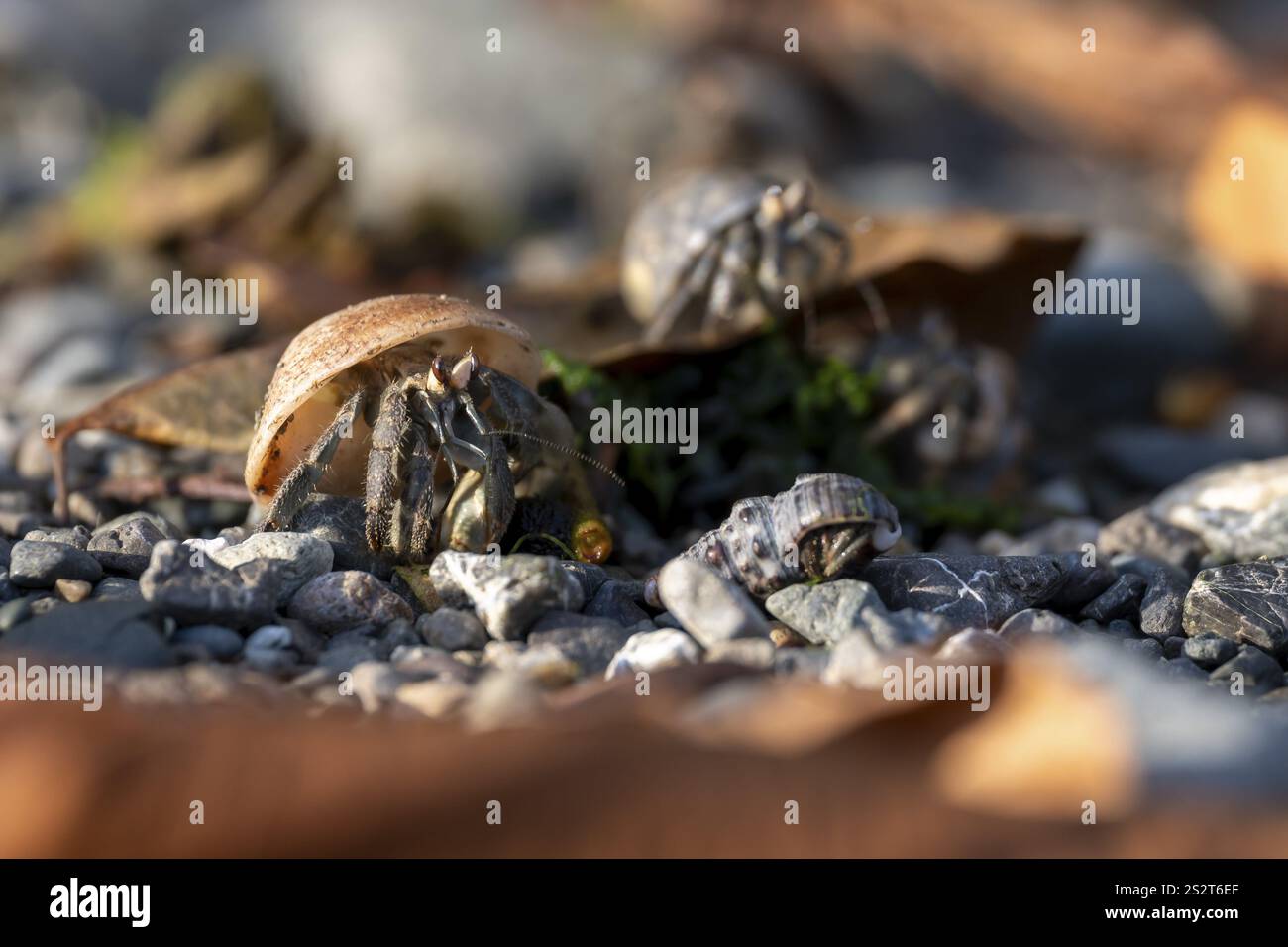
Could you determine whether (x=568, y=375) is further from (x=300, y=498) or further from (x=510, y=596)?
(x=510, y=596)

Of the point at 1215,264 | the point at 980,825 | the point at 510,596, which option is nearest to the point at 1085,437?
the point at 1215,264

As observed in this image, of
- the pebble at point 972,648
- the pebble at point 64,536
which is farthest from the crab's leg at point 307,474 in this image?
the pebble at point 972,648

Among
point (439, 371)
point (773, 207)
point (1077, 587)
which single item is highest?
point (773, 207)

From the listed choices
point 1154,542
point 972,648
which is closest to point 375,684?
point 972,648

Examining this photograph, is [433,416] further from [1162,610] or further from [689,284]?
[1162,610]

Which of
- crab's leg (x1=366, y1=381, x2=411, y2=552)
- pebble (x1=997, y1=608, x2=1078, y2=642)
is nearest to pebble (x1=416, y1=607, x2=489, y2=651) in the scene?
crab's leg (x1=366, y1=381, x2=411, y2=552)

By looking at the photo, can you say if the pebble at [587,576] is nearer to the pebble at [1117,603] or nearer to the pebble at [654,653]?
the pebble at [654,653]
